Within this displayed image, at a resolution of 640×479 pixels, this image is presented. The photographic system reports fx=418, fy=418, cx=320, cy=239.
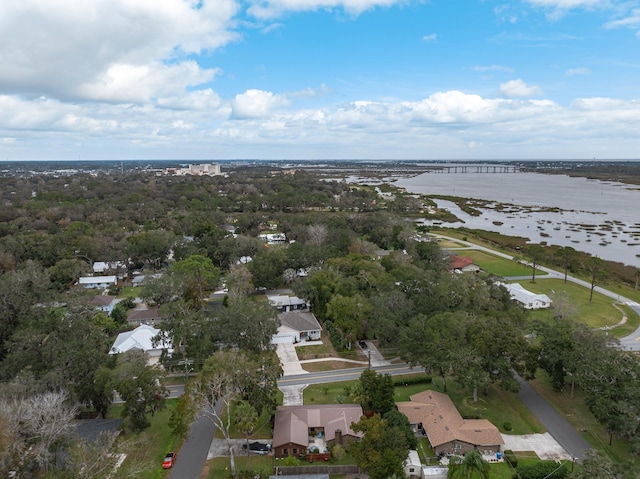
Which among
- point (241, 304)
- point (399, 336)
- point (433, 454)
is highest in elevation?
point (241, 304)

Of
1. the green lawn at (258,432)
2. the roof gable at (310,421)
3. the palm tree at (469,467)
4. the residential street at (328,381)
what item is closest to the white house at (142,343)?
the residential street at (328,381)

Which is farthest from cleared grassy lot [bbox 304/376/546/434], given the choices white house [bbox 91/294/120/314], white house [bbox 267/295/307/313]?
white house [bbox 91/294/120/314]

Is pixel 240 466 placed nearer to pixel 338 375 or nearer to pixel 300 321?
pixel 338 375

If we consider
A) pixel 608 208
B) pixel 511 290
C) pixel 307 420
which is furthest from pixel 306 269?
pixel 608 208

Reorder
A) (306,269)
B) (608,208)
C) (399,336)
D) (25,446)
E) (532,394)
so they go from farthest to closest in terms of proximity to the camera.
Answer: (608,208)
(306,269)
(399,336)
(532,394)
(25,446)

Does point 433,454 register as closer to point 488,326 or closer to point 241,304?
point 488,326

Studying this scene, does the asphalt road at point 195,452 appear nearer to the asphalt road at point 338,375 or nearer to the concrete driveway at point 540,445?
the asphalt road at point 338,375

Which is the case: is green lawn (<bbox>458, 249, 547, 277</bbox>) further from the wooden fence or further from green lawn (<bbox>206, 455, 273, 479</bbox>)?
green lawn (<bbox>206, 455, 273, 479</bbox>)
